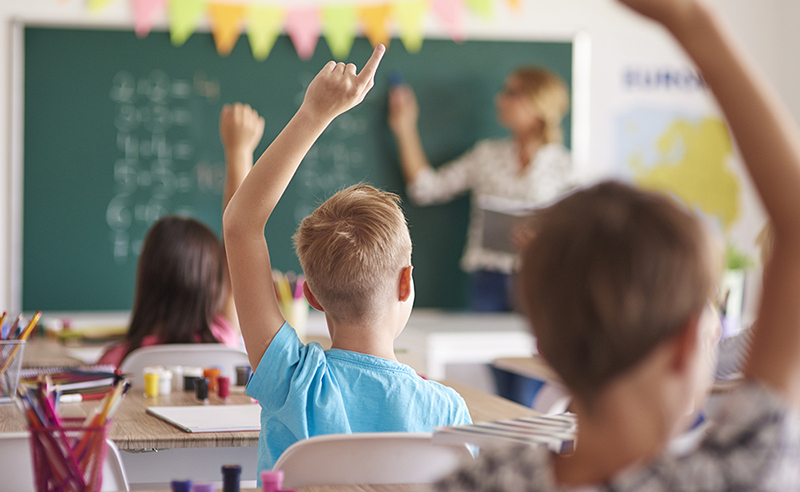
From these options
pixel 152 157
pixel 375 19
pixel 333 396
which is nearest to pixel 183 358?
pixel 333 396

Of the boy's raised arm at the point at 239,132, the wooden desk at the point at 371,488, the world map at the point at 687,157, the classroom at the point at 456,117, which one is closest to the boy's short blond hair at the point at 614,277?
the wooden desk at the point at 371,488

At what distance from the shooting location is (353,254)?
47.4 inches

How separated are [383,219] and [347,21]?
3.52 metres

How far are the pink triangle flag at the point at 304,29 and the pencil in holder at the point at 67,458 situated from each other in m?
3.94

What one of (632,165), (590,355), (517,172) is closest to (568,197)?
(590,355)

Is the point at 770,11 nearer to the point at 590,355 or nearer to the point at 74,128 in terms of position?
the point at 74,128

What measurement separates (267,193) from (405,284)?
0.95ft

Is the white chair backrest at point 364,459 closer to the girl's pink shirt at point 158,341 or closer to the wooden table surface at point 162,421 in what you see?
the wooden table surface at point 162,421

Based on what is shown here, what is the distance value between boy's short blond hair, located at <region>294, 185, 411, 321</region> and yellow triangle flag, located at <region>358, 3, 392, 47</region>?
3.49 metres

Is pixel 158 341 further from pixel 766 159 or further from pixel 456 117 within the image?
pixel 456 117

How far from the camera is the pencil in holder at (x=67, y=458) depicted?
0.78 m

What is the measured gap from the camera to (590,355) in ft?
1.87

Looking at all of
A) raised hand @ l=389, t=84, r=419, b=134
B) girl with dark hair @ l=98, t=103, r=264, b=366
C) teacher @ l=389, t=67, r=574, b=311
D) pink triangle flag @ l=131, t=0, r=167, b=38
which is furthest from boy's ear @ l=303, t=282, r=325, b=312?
pink triangle flag @ l=131, t=0, r=167, b=38

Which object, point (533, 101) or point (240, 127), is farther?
point (533, 101)
